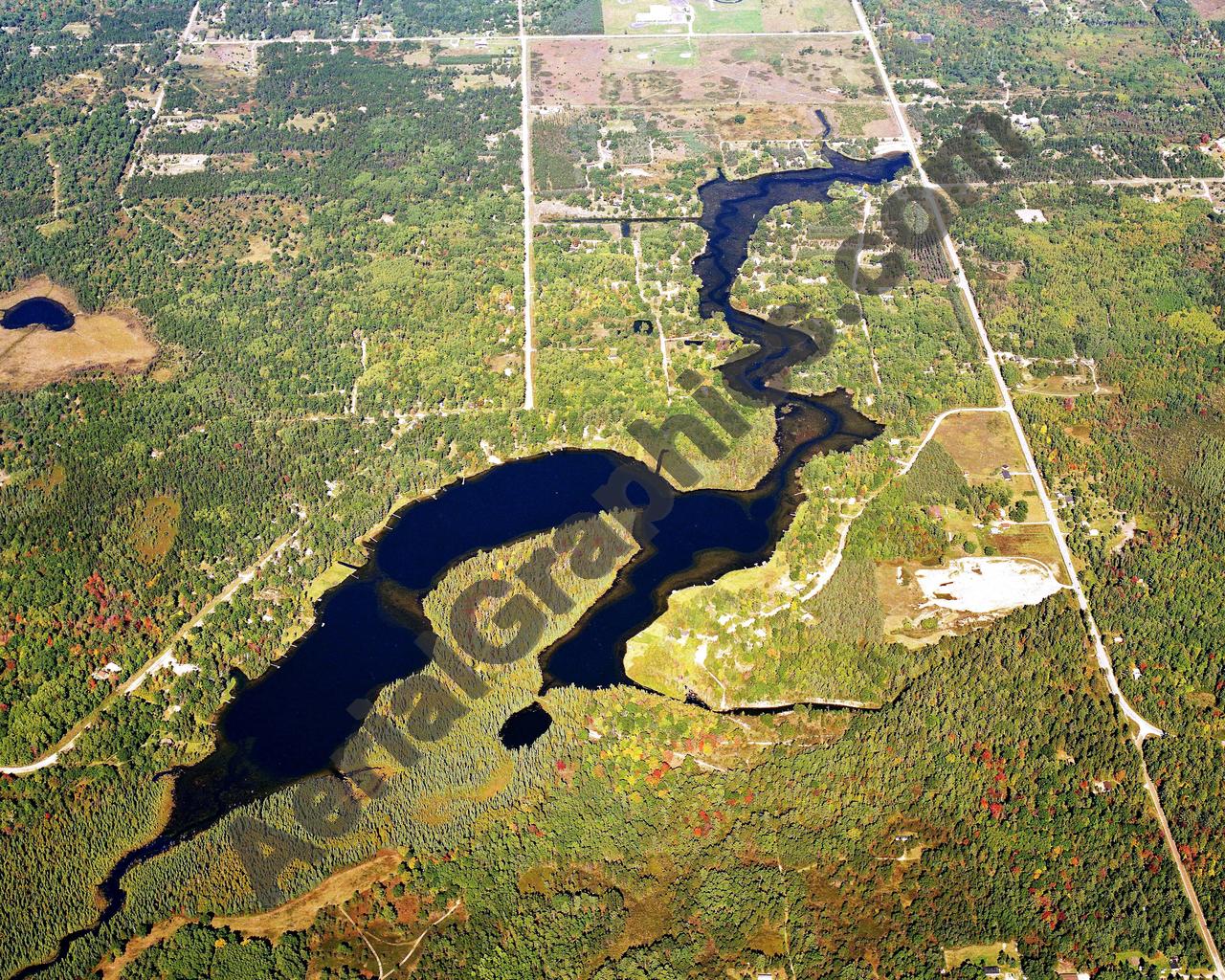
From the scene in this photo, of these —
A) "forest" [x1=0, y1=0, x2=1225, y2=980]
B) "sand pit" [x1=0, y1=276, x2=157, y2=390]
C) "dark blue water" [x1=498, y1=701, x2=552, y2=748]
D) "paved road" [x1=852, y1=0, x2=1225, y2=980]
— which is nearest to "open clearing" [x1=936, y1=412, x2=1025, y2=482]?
"paved road" [x1=852, y1=0, x2=1225, y2=980]

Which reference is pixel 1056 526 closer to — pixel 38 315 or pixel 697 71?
pixel 697 71

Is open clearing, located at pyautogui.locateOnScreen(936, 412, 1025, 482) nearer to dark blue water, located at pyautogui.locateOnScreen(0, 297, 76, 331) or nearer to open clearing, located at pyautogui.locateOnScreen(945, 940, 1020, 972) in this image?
open clearing, located at pyautogui.locateOnScreen(945, 940, 1020, 972)

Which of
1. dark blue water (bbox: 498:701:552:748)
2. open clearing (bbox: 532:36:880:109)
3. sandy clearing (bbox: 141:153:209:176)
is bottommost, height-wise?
dark blue water (bbox: 498:701:552:748)

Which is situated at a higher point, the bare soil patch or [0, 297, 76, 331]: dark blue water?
[0, 297, 76, 331]: dark blue water

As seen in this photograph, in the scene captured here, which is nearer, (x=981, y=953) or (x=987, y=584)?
(x=981, y=953)

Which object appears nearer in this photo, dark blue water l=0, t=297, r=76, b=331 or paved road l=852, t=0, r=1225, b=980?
paved road l=852, t=0, r=1225, b=980

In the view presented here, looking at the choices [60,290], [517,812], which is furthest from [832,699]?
[60,290]

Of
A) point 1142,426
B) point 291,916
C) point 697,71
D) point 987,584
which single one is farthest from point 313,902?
point 697,71
